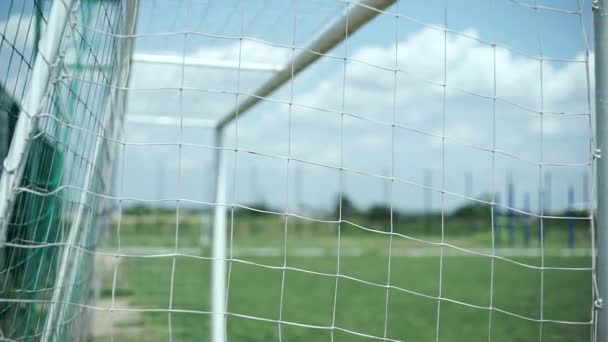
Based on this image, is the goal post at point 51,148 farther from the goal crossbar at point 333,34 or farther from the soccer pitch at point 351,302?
the soccer pitch at point 351,302

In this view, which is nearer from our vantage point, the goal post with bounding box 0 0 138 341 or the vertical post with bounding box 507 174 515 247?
the goal post with bounding box 0 0 138 341

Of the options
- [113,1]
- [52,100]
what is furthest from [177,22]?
[52,100]

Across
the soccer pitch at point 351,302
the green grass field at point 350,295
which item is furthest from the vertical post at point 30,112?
the soccer pitch at point 351,302

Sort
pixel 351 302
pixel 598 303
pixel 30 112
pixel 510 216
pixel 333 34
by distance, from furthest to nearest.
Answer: pixel 510 216, pixel 351 302, pixel 333 34, pixel 598 303, pixel 30 112

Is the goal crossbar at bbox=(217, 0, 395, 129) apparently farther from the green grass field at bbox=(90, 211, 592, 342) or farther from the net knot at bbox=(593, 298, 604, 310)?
the net knot at bbox=(593, 298, 604, 310)

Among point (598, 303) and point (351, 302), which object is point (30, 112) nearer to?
point (598, 303)

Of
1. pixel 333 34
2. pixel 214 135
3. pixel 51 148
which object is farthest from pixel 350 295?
pixel 51 148

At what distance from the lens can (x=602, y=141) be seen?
81.5 inches

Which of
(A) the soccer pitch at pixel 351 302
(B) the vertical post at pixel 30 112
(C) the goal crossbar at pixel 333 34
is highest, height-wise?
(C) the goal crossbar at pixel 333 34

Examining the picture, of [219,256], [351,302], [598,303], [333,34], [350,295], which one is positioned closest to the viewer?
[598,303]

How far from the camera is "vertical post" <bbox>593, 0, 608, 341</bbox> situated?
2.01 metres

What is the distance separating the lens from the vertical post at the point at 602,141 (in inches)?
79.2

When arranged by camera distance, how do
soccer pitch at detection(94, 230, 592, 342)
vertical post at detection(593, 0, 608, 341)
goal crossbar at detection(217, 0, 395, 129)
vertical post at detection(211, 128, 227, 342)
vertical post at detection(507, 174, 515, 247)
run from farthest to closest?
vertical post at detection(507, 174, 515, 247), soccer pitch at detection(94, 230, 592, 342), vertical post at detection(211, 128, 227, 342), goal crossbar at detection(217, 0, 395, 129), vertical post at detection(593, 0, 608, 341)

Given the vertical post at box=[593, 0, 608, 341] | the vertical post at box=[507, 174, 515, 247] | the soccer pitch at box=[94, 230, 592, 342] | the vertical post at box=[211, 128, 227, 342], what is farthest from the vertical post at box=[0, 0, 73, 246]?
the vertical post at box=[507, 174, 515, 247]
